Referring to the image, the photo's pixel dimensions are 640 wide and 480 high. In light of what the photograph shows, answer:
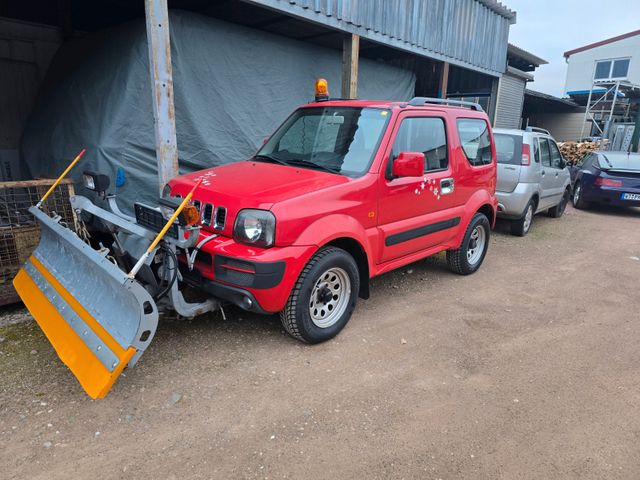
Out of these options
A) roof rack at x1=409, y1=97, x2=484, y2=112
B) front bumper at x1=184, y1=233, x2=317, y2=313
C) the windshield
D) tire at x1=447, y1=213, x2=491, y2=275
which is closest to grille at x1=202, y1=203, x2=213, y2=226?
front bumper at x1=184, y1=233, x2=317, y2=313

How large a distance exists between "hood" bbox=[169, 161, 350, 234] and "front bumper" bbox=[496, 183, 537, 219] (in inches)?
188

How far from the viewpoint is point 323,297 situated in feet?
11.9

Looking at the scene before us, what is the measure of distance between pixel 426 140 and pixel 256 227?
220cm

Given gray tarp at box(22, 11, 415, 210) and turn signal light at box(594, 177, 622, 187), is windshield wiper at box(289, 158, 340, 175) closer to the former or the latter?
gray tarp at box(22, 11, 415, 210)

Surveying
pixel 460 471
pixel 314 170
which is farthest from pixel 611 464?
pixel 314 170

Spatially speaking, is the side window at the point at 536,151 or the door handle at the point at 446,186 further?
the side window at the point at 536,151

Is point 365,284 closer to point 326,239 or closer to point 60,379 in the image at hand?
point 326,239

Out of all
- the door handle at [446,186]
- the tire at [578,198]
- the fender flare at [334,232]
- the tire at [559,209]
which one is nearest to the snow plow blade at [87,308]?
the fender flare at [334,232]

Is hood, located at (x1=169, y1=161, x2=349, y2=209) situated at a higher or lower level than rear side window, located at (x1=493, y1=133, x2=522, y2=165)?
lower

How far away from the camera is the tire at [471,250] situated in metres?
5.22

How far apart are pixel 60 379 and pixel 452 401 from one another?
2.76 m

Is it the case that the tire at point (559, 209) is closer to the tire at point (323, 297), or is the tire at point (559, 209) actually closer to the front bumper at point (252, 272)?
the tire at point (323, 297)

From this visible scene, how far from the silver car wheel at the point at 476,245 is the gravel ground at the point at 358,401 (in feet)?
3.47

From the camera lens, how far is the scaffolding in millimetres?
17859
